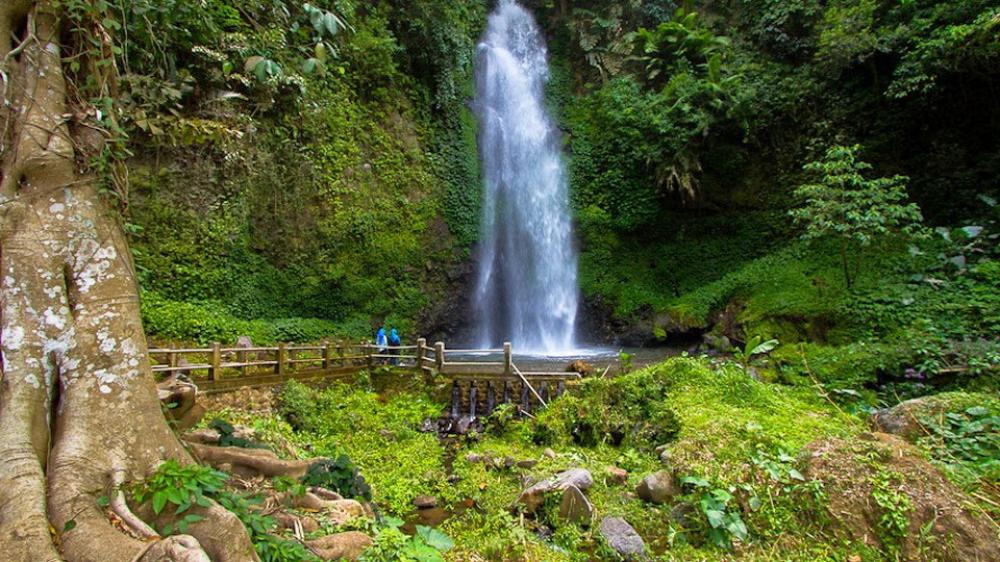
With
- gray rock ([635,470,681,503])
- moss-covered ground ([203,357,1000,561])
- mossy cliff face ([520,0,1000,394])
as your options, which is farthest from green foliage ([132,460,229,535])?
mossy cliff face ([520,0,1000,394])

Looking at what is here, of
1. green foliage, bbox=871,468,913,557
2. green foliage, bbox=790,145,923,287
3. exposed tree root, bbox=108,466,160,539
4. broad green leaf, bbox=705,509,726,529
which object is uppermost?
green foliage, bbox=790,145,923,287

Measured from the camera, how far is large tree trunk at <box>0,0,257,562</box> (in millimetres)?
2580

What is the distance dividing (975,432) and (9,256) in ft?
24.7

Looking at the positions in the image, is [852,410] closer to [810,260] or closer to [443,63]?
[810,260]

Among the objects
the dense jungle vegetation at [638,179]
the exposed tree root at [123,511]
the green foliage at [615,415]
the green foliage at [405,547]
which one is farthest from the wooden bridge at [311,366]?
the green foliage at [405,547]

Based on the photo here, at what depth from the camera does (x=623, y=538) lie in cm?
448

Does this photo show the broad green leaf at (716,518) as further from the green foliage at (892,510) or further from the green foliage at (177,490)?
the green foliage at (177,490)

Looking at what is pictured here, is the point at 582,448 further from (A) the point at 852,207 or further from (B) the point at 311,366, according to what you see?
(A) the point at 852,207

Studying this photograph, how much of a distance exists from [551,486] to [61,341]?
4.19 meters

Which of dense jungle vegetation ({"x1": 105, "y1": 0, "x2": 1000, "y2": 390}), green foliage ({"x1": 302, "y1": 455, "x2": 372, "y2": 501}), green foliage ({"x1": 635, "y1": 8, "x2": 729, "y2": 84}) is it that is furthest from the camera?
green foliage ({"x1": 635, "y1": 8, "x2": 729, "y2": 84})

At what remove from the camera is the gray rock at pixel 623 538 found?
433 cm

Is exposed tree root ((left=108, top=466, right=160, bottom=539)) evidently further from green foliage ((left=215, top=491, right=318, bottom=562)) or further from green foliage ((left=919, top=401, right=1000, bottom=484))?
green foliage ((left=919, top=401, right=1000, bottom=484))

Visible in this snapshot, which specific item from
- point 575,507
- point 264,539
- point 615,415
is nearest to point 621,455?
point 615,415

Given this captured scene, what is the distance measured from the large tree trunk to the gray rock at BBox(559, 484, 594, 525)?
3.15 meters
